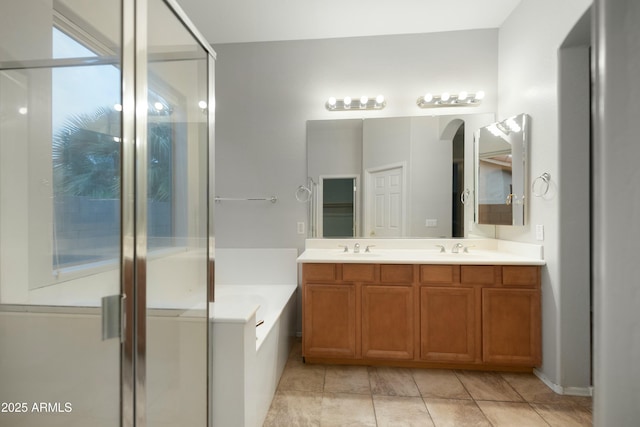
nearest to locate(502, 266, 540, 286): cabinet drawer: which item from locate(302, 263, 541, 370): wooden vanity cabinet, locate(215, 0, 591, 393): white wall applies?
locate(302, 263, 541, 370): wooden vanity cabinet

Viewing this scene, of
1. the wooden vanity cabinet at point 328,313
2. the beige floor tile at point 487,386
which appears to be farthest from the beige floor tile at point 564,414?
the wooden vanity cabinet at point 328,313

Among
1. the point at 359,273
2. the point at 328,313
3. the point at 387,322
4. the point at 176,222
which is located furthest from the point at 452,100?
the point at 176,222

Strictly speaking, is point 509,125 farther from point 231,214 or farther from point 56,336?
point 56,336

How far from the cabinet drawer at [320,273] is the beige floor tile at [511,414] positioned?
1.14 m

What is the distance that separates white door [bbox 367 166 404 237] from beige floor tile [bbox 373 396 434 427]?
49.4 inches

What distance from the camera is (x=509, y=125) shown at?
2287 mm

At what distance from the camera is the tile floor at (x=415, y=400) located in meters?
1.63

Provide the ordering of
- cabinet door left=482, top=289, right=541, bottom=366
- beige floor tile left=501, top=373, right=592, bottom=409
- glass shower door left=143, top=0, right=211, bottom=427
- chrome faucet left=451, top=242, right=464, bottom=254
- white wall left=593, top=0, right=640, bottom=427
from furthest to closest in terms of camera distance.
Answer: chrome faucet left=451, top=242, right=464, bottom=254 < cabinet door left=482, top=289, right=541, bottom=366 < beige floor tile left=501, top=373, right=592, bottom=409 < glass shower door left=143, top=0, right=211, bottom=427 < white wall left=593, top=0, right=640, bottom=427

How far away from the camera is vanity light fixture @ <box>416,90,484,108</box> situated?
259 cm

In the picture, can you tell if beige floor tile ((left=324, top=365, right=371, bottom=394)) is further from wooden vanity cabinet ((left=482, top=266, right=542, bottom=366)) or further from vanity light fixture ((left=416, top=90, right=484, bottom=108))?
vanity light fixture ((left=416, top=90, right=484, bottom=108))

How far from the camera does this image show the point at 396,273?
213 centimetres

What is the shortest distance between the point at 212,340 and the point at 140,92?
97 cm

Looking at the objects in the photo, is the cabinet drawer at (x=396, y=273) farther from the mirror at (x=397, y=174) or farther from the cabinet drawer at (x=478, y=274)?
the mirror at (x=397, y=174)

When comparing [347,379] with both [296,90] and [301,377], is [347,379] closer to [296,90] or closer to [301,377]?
[301,377]
